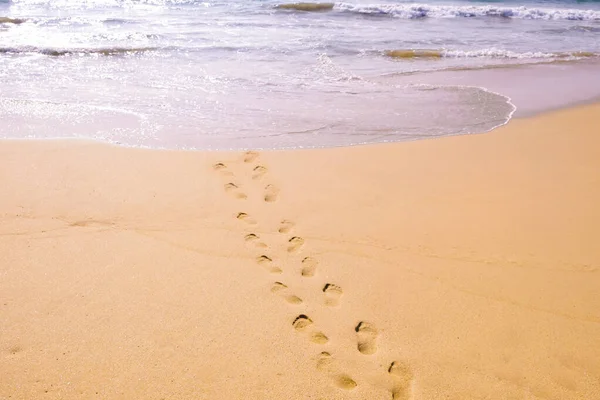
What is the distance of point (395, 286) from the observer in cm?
309

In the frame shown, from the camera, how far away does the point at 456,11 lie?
13.6 metres

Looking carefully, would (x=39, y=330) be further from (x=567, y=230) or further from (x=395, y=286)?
(x=567, y=230)

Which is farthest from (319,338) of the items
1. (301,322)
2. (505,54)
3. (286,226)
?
(505,54)

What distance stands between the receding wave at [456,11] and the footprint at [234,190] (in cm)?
1089

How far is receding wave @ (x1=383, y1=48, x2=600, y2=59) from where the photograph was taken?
9148 mm

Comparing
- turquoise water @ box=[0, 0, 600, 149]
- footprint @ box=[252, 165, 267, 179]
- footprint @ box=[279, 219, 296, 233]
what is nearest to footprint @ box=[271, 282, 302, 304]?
footprint @ box=[279, 219, 296, 233]

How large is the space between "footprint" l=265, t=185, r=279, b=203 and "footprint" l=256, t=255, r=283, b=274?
78 centimetres

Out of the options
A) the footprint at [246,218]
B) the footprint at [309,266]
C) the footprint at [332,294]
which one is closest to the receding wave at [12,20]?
the footprint at [246,218]

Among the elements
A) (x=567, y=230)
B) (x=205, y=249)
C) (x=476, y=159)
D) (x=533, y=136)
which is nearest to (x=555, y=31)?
(x=533, y=136)

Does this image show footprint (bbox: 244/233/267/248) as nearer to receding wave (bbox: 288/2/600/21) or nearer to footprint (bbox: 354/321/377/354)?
footprint (bbox: 354/321/377/354)

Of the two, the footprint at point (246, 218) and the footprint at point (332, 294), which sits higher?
the footprint at point (246, 218)

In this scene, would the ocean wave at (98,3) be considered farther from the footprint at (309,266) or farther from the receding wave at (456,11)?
the footprint at (309,266)

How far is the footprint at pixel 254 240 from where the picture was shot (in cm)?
344

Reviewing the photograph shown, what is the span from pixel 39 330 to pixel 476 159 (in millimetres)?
3875
